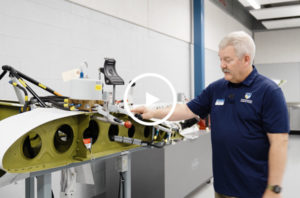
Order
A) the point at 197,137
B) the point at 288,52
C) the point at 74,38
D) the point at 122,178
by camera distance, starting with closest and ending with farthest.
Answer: the point at 122,178
the point at 74,38
the point at 197,137
the point at 288,52

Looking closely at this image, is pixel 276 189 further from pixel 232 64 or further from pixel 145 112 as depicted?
pixel 145 112

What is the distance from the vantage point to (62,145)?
1.48m

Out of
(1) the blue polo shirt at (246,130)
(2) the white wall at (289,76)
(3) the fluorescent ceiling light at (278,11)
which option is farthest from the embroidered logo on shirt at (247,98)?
(2) the white wall at (289,76)

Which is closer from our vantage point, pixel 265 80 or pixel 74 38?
pixel 265 80

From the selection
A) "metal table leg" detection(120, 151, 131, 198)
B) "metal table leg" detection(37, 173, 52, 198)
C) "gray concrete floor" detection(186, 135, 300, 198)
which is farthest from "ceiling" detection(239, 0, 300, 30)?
"metal table leg" detection(37, 173, 52, 198)

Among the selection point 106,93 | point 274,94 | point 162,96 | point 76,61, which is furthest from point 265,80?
point 162,96

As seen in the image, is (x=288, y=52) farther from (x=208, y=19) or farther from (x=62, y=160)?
(x=62, y=160)

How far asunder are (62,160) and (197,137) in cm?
217

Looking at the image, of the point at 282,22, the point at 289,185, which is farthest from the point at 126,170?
the point at 282,22

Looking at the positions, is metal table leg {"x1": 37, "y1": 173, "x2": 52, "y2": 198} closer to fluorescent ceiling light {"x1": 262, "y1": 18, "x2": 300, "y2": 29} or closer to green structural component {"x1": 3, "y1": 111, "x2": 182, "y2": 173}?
green structural component {"x1": 3, "y1": 111, "x2": 182, "y2": 173}

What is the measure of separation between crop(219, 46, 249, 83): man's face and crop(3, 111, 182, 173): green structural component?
61 cm

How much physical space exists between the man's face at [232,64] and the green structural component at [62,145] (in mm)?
614

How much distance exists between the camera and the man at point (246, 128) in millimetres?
1372

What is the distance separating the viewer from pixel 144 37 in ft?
11.7
